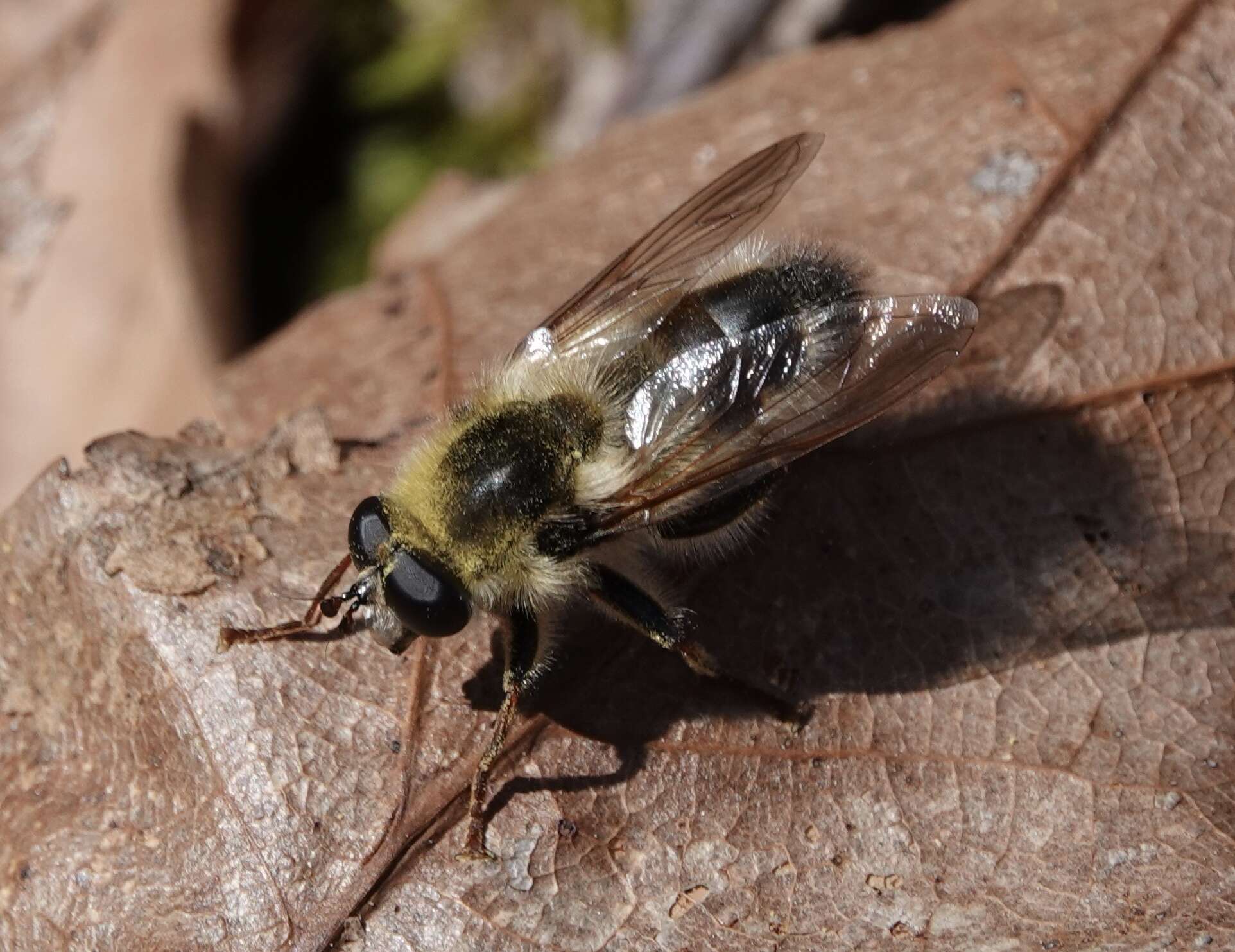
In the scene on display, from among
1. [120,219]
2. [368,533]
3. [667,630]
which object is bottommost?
[667,630]

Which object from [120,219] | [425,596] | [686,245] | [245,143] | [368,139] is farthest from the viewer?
[368,139]

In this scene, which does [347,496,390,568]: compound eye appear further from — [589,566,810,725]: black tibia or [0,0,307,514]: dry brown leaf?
[0,0,307,514]: dry brown leaf

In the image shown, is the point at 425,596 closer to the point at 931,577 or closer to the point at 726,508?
the point at 726,508

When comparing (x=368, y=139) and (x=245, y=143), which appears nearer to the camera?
(x=245, y=143)

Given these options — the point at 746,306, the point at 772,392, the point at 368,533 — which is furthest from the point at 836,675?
the point at 368,533

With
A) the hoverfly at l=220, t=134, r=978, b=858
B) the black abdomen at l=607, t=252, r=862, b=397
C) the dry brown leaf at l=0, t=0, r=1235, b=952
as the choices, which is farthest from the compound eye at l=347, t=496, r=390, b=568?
the black abdomen at l=607, t=252, r=862, b=397

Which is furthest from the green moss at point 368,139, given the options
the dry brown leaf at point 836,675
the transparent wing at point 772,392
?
the transparent wing at point 772,392

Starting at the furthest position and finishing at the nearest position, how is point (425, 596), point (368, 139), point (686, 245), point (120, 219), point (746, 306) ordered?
point (368, 139) < point (120, 219) < point (686, 245) < point (746, 306) < point (425, 596)

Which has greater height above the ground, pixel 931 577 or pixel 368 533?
pixel 368 533
